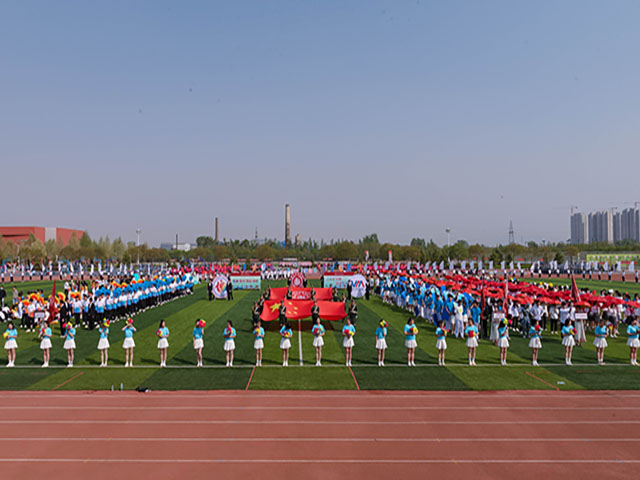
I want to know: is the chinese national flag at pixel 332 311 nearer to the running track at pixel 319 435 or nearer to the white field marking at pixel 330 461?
the running track at pixel 319 435

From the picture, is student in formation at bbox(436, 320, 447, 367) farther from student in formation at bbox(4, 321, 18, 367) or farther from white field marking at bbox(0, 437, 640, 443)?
student in formation at bbox(4, 321, 18, 367)

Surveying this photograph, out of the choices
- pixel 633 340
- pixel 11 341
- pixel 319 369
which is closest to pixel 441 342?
pixel 319 369

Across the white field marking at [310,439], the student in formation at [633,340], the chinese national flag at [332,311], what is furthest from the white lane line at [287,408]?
the chinese national flag at [332,311]

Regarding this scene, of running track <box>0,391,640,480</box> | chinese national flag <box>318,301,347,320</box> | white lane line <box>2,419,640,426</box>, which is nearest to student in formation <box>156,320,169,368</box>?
running track <box>0,391,640,480</box>

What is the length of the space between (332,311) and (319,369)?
7185 millimetres

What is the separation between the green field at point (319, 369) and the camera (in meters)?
14.4

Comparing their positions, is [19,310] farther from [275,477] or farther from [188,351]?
[275,477]

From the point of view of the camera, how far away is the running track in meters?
9.02

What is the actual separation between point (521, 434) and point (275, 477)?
19.1ft

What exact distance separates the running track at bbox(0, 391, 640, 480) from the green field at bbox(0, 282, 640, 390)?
980 mm

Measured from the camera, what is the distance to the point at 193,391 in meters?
13.7

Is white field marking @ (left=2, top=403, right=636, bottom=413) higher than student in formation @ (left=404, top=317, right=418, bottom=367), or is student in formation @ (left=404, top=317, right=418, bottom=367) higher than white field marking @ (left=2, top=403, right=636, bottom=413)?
student in formation @ (left=404, top=317, right=418, bottom=367)

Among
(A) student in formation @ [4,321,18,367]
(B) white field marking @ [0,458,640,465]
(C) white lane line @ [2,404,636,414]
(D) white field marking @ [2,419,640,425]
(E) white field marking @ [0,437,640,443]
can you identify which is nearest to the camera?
(B) white field marking @ [0,458,640,465]

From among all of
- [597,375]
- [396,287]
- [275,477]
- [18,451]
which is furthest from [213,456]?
[396,287]
